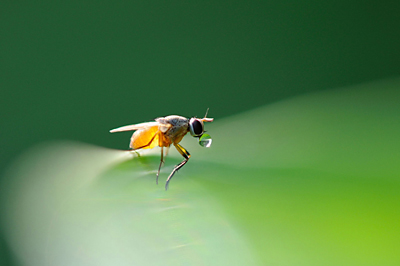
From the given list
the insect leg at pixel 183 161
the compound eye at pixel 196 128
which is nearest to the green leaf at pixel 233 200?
the insect leg at pixel 183 161

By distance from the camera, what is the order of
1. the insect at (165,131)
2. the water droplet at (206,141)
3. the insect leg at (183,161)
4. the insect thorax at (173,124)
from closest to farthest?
the insect leg at (183,161), the water droplet at (206,141), the insect at (165,131), the insect thorax at (173,124)

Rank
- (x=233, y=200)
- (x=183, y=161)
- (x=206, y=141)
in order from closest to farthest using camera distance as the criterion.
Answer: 1. (x=233, y=200)
2. (x=183, y=161)
3. (x=206, y=141)

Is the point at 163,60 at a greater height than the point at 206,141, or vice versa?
the point at 163,60

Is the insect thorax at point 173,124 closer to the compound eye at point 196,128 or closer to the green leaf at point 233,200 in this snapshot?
the compound eye at point 196,128

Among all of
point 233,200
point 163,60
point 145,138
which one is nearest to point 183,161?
point 145,138

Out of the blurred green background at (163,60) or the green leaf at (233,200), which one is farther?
the blurred green background at (163,60)

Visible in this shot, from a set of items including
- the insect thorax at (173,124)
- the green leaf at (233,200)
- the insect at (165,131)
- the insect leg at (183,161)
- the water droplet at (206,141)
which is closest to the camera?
the green leaf at (233,200)

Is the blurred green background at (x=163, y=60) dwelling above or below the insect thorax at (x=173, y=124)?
above

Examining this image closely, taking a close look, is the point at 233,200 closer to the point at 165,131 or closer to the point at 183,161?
the point at 183,161
